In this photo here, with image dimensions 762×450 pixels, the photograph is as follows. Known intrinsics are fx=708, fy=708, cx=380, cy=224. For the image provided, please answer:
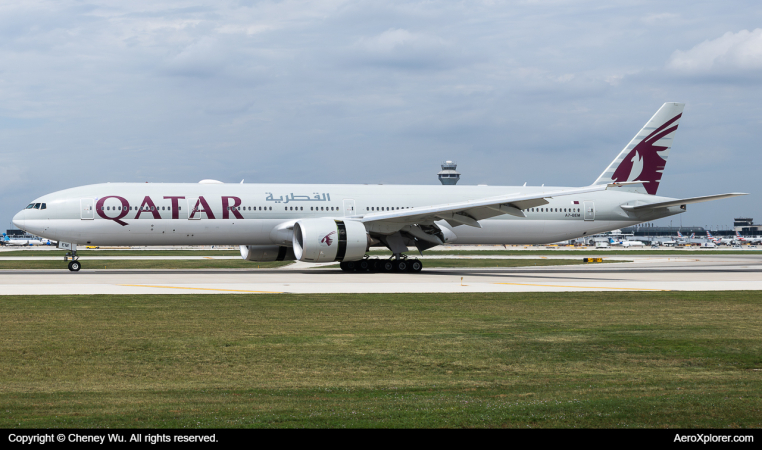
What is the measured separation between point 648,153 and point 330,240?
2029 centimetres

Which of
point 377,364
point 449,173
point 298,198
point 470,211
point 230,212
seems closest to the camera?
point 377,364

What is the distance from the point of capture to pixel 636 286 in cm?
2542

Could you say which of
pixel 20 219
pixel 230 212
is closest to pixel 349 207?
pixel 230 212

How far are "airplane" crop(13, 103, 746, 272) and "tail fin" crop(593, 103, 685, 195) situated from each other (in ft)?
4.53

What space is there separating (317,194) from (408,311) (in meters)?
18.8

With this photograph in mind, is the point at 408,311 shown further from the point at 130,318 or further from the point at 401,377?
the point at 401,377

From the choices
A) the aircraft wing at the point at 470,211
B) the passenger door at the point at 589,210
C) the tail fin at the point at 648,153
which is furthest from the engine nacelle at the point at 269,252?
the tail fin at the point at 648,153

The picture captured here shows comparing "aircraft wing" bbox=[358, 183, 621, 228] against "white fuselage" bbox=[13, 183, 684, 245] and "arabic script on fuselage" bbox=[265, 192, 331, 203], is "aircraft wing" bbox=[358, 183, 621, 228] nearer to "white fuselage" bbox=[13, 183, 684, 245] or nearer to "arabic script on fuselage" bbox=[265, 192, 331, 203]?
"white fuselage" bbox=[13, 183, 684, 245]

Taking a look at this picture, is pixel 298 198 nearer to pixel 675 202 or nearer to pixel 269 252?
pixel 269 252

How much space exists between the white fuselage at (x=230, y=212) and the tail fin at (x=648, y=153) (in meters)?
3.86

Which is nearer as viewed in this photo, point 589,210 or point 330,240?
point 330,240

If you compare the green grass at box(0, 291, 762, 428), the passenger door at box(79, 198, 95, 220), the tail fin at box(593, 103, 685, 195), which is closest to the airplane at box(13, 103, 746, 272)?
the passenger door at box(79, 198, 95, 220)

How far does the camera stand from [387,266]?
34.4 m

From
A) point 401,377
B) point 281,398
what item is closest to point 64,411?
point 281,398
